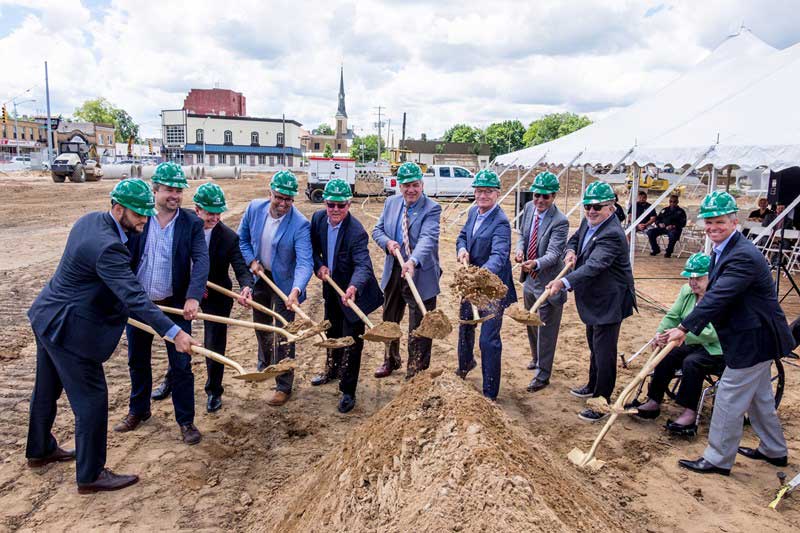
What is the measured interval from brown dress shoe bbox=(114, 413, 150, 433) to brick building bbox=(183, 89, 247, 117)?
84292 millimetres

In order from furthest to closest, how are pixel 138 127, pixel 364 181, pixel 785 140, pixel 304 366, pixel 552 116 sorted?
1. pixel 138 127
2. pixel 552 116
3. pixel 364 181
4. pixel 785 140
5. pixel 304 366

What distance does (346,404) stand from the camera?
470 centimetres

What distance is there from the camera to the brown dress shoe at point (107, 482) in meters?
3.45

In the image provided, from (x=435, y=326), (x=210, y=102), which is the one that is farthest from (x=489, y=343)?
(x=210, y=102)

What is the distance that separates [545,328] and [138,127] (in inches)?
3928

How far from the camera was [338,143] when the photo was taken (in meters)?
99.0

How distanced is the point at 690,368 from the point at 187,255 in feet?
12.5

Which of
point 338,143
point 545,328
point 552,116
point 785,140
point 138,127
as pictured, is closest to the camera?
point 545,328

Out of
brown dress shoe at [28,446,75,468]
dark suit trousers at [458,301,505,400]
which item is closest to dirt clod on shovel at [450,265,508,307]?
dark suit trousers at [458,301,505,400]

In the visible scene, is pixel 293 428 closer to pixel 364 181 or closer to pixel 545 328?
pixel 545 328

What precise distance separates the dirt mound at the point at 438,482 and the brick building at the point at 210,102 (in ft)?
282

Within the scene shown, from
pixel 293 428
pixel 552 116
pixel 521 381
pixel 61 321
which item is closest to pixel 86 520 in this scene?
pixel 61 321

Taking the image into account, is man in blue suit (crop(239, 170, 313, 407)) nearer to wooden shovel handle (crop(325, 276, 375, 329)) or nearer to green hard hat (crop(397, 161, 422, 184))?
wooden shovel handle (crop(325, 276, 375, 329))

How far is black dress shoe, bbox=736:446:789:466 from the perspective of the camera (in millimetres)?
3897
